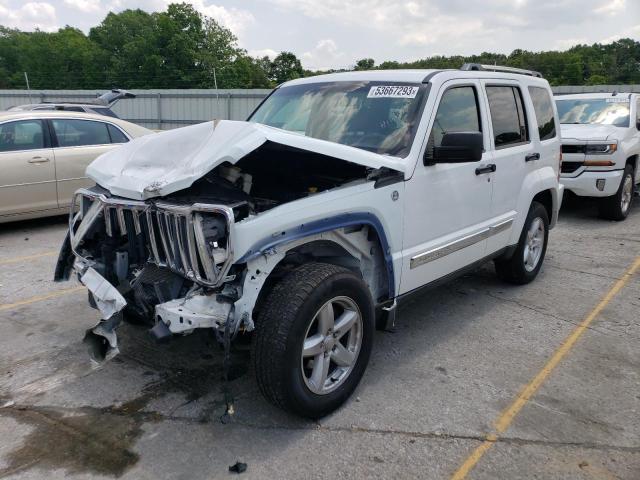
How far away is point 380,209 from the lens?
348 centimetres

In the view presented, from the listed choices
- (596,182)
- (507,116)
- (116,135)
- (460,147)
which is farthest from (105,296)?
(596,182)

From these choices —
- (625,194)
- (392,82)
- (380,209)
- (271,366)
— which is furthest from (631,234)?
(271,366)

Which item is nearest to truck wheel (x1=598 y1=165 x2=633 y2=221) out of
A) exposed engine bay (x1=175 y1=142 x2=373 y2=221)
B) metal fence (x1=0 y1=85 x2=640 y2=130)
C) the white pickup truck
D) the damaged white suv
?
the white pickup truck

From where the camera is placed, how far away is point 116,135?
27.7ft

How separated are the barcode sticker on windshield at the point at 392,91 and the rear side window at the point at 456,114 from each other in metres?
0.24

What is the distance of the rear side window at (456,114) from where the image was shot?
404 centimetres

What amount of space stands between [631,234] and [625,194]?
120 cm

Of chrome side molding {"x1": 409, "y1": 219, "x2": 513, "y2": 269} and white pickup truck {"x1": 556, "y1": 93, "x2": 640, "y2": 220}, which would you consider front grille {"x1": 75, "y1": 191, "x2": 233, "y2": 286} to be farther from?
white pickup truck {"x1": 556, "y1": 93, "x2": 640, "y2": 220}

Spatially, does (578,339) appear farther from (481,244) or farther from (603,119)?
(603,119)

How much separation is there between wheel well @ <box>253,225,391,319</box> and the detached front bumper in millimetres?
6178

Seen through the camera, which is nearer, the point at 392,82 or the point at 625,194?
the point at 392,82

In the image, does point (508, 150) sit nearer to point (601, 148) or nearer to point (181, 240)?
point (181, 240)

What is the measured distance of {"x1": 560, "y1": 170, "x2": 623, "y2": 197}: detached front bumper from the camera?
337 inches

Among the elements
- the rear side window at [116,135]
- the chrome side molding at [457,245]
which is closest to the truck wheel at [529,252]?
the chrome side molding at [457,245]
